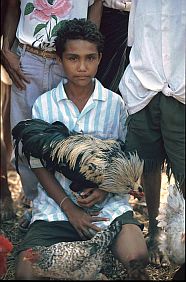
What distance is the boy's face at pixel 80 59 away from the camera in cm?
383

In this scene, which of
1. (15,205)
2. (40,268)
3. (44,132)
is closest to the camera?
(40,268)

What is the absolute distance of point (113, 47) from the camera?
14.5 ft

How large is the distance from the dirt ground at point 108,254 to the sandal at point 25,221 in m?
0.04

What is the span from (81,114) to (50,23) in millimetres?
610

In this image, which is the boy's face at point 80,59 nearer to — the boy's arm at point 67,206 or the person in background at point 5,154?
the boy's arm at point 67,206

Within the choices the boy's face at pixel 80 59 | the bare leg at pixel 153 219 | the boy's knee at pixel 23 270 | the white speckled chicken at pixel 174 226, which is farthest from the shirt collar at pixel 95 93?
the boy's knee at pixel 23 270

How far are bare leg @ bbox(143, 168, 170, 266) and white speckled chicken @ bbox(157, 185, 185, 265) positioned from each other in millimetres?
532

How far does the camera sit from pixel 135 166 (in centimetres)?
362

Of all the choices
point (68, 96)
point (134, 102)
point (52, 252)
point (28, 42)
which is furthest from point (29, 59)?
point (52, 252)

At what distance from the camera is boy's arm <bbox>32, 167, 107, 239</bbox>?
3686mm

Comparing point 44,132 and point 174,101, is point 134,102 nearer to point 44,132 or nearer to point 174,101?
point 174,101

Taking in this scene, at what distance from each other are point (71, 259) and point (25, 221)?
1444mm

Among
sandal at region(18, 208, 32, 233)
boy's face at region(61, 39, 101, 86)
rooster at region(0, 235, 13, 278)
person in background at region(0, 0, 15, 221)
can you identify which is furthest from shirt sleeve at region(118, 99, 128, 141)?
person in background at region(0, 0, 15, 221)

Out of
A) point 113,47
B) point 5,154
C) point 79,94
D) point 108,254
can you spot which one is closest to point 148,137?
point 79,94
